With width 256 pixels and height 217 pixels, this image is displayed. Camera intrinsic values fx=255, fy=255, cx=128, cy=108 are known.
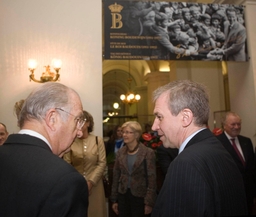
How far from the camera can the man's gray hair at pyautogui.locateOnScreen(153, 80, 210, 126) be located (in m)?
1.63

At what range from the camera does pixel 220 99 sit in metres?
8.50

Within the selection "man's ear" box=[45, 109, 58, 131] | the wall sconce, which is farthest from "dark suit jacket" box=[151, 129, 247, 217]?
the wall sconce

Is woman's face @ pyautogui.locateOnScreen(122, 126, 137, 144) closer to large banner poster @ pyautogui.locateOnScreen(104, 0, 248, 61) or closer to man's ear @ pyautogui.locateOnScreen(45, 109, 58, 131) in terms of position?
large banner poster @ pyautogui.locateOnScreen(104, 0, 248, 61)

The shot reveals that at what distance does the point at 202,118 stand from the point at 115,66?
1751 centimetres

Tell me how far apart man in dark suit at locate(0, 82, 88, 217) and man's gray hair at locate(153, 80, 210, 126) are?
0.75 meters

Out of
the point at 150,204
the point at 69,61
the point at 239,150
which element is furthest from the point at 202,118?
the point at 69,61

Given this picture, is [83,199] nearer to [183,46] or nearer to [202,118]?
[202,118]

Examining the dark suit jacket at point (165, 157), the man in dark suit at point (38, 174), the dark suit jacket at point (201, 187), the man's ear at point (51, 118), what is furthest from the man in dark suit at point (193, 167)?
the dark suit jacket at point (165, 157)

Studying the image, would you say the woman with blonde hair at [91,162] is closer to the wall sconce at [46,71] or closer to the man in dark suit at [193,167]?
the wall sconce at [46,71]

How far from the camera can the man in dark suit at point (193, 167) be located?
126 centimetres

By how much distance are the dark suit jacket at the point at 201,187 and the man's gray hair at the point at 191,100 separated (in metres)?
0.26

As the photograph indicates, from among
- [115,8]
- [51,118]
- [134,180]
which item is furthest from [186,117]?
[115,8]

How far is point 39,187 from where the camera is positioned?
3.44ft

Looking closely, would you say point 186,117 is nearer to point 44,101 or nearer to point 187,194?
point 187,194
